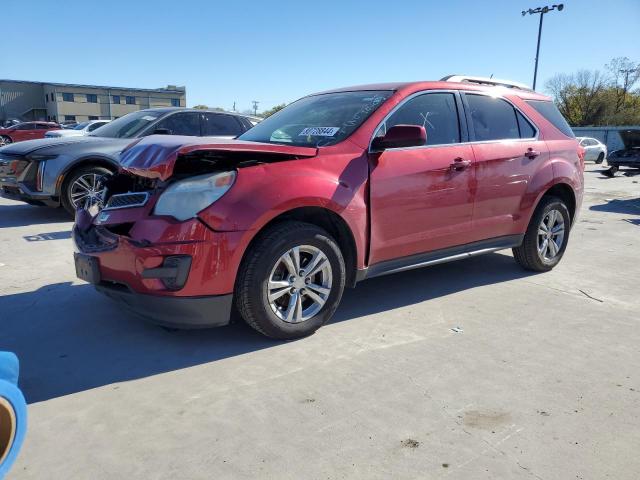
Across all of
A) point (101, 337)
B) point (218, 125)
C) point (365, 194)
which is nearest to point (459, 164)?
point (365, 194)

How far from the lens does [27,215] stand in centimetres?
776

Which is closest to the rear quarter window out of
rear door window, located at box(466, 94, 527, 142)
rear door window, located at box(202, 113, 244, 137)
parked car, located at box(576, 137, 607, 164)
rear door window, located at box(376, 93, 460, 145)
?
rear door window, located at box(466, 94, 527, 142)

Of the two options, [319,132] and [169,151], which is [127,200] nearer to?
[169,151]

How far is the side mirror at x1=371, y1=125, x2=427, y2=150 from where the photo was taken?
11.5 ft

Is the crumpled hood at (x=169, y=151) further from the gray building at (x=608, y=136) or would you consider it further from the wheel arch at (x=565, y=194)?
the gray building at (x=608, y=136)

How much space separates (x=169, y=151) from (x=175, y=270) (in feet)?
2.38

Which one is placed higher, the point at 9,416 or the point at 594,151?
the point at 594,151

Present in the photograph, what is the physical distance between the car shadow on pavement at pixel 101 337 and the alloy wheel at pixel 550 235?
36.0 inches

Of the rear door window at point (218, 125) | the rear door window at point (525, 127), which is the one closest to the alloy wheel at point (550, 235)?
the rear door window at point (525, 127)

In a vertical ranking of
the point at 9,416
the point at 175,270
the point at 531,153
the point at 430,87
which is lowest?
the point at 9,416

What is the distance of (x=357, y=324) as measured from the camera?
3727 mm

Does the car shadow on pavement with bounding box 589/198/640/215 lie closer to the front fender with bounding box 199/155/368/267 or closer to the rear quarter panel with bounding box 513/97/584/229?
the rear quarter panel with bounding box 513/97/584/229

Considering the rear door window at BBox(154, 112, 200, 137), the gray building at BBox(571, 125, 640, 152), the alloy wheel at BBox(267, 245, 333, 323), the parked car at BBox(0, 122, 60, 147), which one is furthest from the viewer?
the gray building at BBox(571, 125, 640, 152)

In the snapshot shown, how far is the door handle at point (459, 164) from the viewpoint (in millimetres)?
4070
